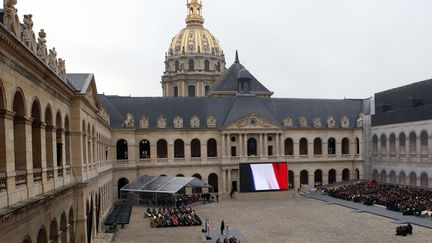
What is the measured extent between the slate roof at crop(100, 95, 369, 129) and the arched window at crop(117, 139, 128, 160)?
2.71 metres

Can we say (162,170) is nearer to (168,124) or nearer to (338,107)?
(168,124)

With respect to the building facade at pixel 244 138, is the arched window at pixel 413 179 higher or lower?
lower

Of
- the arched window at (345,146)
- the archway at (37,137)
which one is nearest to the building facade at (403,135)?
the arched window at (345,146)

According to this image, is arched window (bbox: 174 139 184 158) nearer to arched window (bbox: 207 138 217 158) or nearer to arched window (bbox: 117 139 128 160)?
arched window (bbox: 207 138 217 158)

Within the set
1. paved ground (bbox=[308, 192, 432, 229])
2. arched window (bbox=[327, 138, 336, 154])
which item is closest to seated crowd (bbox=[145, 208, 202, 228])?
paved ground (bbox=[308, 192, 432, 229])

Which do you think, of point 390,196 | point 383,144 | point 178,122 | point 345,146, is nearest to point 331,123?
point 345,146

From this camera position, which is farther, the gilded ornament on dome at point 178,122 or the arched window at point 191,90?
the arched window at point 191,90

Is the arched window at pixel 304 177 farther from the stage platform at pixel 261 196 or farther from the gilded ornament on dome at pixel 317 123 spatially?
the stage platform at pixel 261 196

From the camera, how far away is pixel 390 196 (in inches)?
2213

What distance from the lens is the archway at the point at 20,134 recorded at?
17.2 metres

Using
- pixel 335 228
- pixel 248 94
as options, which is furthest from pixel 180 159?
pixel 335 228

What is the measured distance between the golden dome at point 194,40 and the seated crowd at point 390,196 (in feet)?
193

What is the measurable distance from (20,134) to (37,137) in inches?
90.6

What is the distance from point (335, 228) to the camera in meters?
42.3
